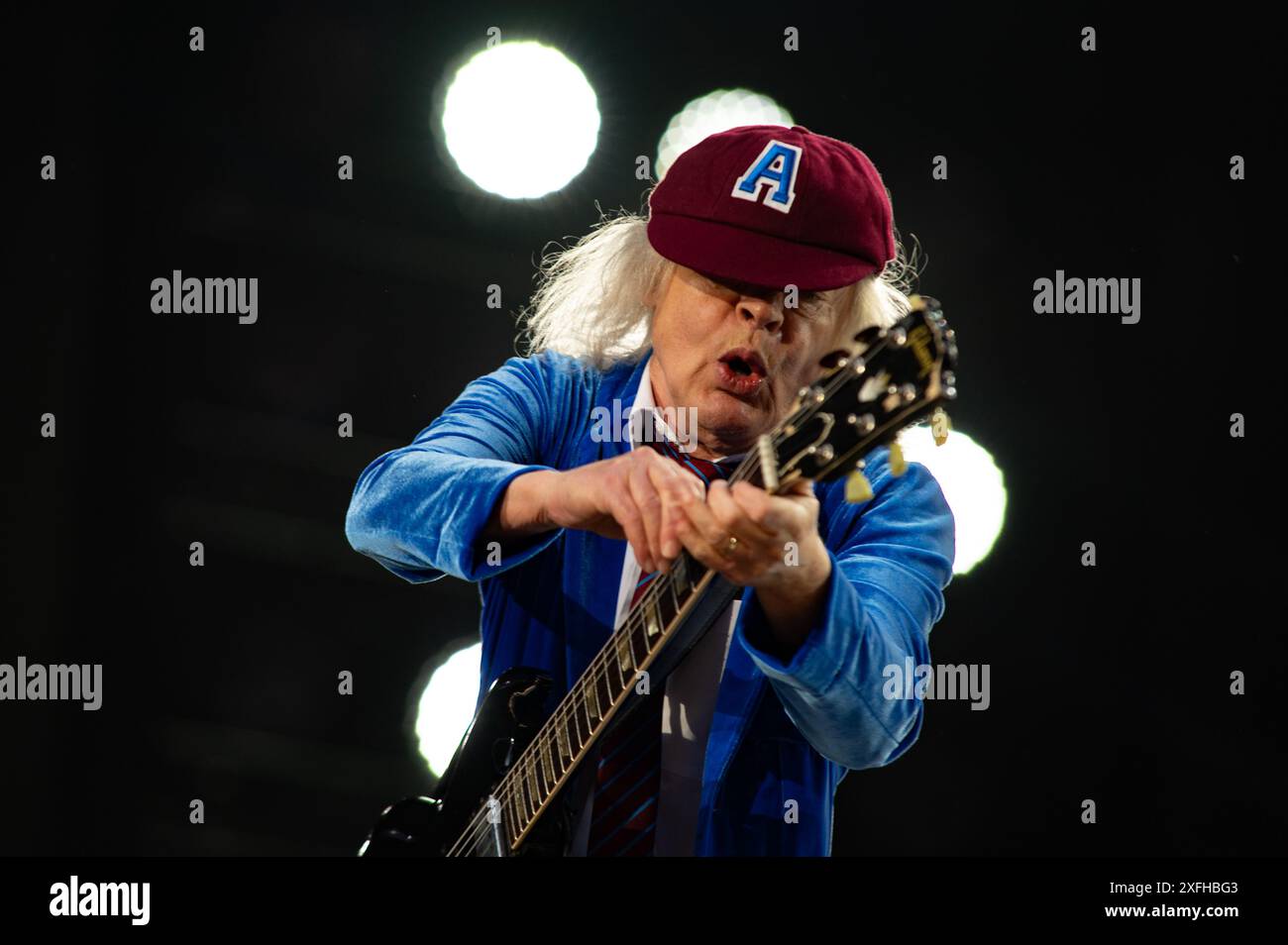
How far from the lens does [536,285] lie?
2881mm

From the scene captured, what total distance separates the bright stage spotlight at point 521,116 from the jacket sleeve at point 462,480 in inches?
40.3

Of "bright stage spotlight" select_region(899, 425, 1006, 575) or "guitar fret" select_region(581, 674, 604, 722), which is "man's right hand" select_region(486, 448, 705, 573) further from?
"bright stage spotlight" select_region(899, 425, 1006, 575)

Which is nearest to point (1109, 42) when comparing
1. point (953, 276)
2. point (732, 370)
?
point (953, 276)

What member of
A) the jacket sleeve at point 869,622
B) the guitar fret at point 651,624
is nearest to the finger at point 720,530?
the jacket sleeve at point 869,622

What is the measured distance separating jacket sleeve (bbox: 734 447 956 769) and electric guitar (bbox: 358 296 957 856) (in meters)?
0.09

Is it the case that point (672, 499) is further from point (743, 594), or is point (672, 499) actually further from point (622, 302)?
point (622, 302)

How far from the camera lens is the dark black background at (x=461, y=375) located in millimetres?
2777

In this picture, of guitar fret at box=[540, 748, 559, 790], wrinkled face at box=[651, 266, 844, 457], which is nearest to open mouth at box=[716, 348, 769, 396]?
wrinkled face at box=[651, 266, 844, 457]

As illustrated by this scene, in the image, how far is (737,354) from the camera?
1697 millimetres

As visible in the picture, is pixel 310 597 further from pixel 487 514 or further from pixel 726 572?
pixel 726 572

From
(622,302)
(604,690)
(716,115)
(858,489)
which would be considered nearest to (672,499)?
(858,489)

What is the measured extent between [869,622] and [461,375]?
169 cm

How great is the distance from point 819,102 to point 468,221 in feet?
2.62

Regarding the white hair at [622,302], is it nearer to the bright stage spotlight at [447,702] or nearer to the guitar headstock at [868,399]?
the guitar headstock at [868,399]
